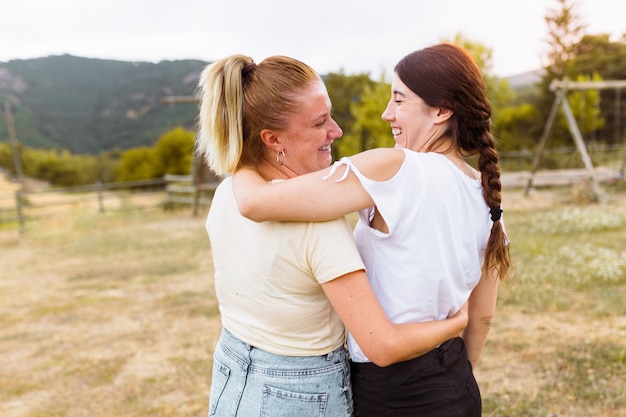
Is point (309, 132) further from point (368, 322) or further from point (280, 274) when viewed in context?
point (368, 322)

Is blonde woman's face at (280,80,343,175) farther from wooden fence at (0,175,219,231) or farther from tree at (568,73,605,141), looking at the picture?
tree at (568,73,605,141)

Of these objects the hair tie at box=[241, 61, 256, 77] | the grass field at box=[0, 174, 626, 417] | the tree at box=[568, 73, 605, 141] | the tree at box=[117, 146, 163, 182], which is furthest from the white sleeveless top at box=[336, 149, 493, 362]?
the tree at box=[117, 146, 163, 182]

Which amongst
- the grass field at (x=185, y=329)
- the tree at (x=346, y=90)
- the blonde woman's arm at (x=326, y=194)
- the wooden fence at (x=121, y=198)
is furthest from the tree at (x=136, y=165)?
the blonde woman's arm at (x=326, y=194)

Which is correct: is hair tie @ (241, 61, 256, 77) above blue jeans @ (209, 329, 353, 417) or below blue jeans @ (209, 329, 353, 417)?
above

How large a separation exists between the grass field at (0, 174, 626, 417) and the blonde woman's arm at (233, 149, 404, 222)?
2.76 metres

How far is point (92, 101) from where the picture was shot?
188 feet

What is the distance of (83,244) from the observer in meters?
11.4

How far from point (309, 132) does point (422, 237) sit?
1.39 feet

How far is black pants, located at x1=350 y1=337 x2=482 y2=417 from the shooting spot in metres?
1.33

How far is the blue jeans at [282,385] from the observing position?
1321mm

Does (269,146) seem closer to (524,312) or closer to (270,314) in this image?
(270,314)

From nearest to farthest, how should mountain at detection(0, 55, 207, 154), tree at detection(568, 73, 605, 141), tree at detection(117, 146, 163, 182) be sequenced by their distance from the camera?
tree at detection(568, 73, 605, 141)
tree at detection(117, 146, 163, 182)
mountain at detection(0, 55, 207, 154)

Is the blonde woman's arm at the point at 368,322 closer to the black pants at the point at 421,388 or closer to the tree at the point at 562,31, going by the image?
the black pants at the point at 421,388

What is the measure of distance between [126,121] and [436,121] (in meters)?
56.5
